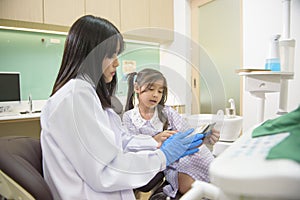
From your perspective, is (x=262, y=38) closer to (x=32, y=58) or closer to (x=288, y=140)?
(x=288, y=140)

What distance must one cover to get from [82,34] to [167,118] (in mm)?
501

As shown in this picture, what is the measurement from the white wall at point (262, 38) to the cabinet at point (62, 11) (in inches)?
61.7

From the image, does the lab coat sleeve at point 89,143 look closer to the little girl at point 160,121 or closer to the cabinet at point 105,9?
the little girl at point 160,121

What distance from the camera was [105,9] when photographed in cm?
246

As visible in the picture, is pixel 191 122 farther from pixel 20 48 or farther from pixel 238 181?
pixel 20 48

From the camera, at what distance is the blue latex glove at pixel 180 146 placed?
32.5 inches

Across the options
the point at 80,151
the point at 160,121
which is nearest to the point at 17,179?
the point at 80,151

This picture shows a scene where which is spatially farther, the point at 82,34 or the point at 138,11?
the point at 138,11

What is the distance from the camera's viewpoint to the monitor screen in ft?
6.70

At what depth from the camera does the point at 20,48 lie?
88.2 inches

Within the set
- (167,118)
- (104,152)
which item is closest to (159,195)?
(167,118)

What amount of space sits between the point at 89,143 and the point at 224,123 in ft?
3.30

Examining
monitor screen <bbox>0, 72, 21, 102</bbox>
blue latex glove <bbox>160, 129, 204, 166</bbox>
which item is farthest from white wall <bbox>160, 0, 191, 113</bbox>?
monitor screen <bbox>0, 72, 21, 102</bbox>

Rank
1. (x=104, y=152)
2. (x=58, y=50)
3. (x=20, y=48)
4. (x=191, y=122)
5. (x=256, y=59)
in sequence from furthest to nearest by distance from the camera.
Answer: (x=58, y=50)
(x=20, y=48)
(x=256, y=59)
(x=191, y=122)
(x=104, y=152)
